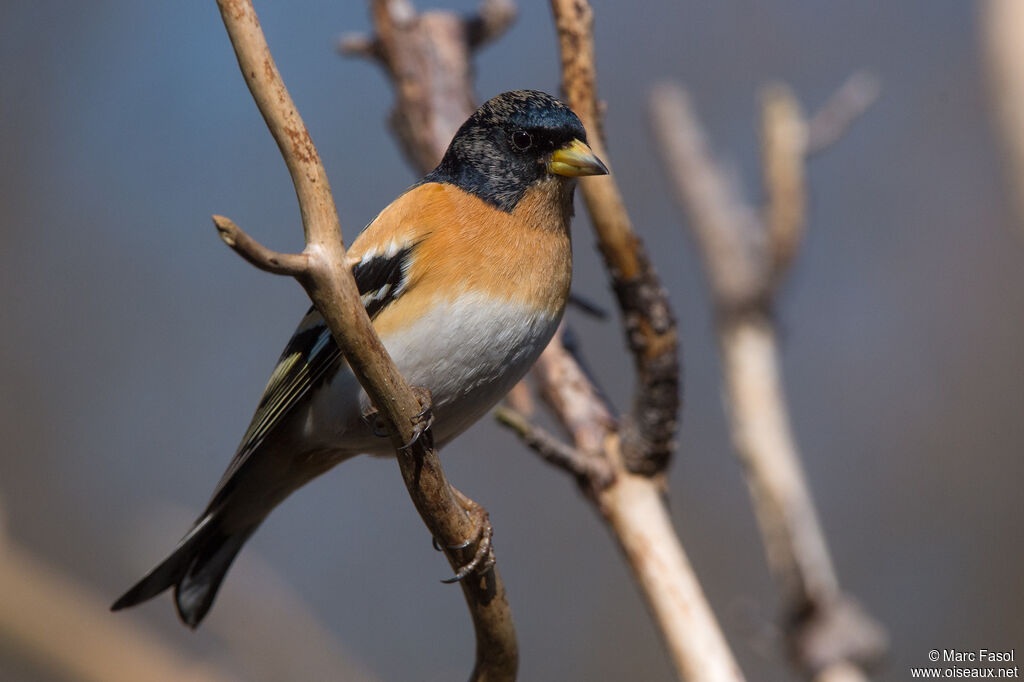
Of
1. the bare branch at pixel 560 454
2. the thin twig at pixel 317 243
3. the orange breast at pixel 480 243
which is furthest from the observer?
the bare branch at pixel 560 454

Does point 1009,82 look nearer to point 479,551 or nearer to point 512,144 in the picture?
point 512,144

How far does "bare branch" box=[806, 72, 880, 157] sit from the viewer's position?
4.43 metres

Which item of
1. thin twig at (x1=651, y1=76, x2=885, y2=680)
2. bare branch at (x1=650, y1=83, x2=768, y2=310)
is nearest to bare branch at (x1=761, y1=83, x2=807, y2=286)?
thin twig at (x1=651, y1=76, x2=885, y2=680)

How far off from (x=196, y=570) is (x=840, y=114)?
354cm

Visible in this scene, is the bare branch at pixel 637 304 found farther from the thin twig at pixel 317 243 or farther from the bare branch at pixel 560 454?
the thin twig at pixel 317 243

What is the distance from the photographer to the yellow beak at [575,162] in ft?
9.30

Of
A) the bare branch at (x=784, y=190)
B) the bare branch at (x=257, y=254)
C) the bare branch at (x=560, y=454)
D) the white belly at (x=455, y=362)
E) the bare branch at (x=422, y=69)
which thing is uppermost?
the bare branch at (x=422, y=69)

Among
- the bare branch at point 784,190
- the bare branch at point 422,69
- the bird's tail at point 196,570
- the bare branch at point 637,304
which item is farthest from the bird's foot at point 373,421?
the bare branch at point 784,190

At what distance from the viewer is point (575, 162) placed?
2.89 metres

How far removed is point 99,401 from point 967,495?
6585 millimetres

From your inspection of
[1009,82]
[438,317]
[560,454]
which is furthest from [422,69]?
[1009,82]

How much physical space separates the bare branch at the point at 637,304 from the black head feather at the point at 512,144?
0.78 feet

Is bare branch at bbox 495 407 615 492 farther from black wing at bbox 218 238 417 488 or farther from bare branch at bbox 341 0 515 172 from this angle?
bare branch at bbox 341 0 515 172

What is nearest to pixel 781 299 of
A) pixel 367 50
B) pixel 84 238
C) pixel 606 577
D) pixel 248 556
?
pixel 367 50
